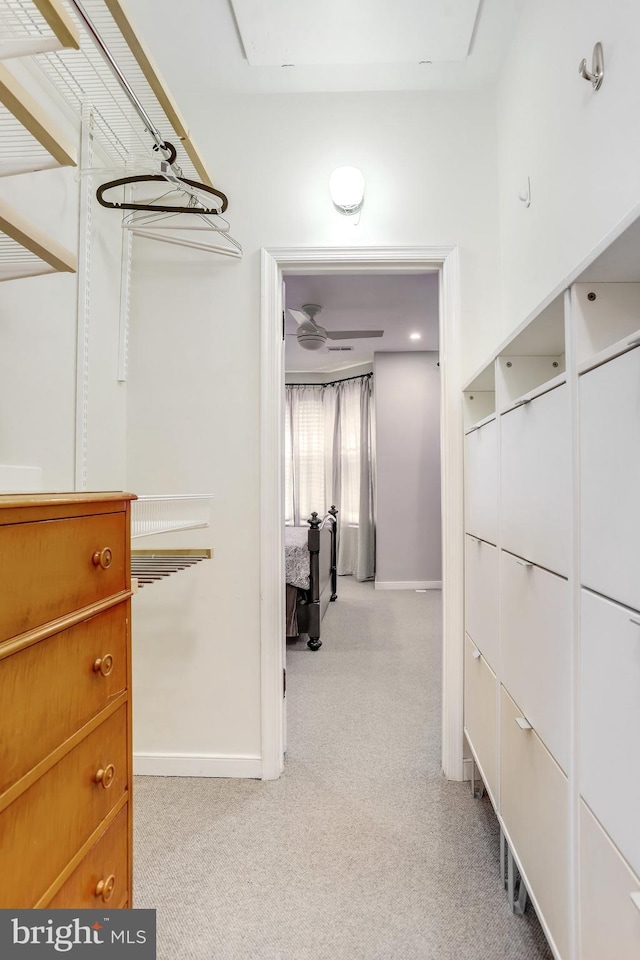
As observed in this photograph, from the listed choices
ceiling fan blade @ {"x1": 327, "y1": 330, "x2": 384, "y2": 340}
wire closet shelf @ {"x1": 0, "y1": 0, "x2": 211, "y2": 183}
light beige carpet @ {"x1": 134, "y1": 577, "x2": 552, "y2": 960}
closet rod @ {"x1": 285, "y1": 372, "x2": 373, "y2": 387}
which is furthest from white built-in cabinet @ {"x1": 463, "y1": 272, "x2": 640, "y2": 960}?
closet rod @ {"x1": 285, "y1": 372, "x2": 373, "y2": 387}

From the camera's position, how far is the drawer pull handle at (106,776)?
901mm

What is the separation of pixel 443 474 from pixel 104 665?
1464 mm

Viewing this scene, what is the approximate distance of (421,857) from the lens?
1521 mm

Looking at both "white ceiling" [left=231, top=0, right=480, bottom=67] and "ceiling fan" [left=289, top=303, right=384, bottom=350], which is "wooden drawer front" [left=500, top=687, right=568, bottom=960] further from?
"ceiling fan" [left=289, top=303, right=384, bottom=350]

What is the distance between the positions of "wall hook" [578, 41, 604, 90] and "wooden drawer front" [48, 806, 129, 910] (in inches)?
81.6

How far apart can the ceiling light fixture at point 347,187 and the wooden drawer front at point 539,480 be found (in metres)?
1.16

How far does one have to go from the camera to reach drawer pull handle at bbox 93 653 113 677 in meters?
0.91

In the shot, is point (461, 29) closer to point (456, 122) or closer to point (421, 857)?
point (456, 122)

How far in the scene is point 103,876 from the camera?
0.93 metres

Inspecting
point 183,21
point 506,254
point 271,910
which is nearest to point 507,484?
point 506,254

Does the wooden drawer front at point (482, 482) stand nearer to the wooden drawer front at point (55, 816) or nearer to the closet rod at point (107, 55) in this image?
the wooden drawer front at point (55, 816)

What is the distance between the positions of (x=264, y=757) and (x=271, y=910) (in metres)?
0.64
